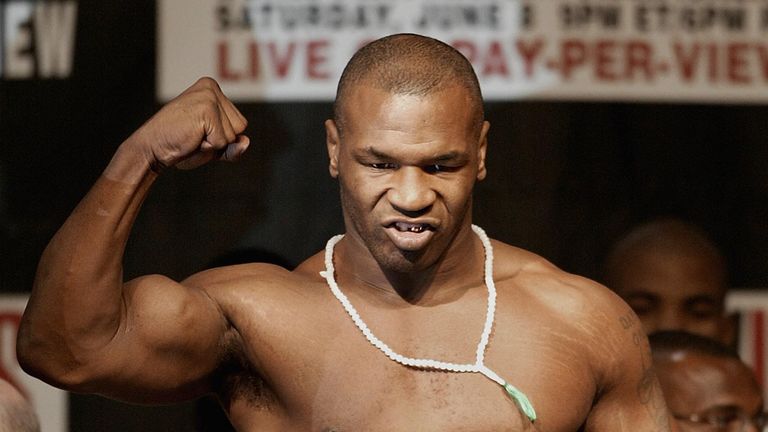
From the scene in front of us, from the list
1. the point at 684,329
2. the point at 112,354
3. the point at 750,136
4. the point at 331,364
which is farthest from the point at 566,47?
the point at 112,354

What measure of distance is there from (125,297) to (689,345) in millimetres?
1244

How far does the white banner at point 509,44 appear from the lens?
114 inches

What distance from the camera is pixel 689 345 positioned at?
9.36 feet

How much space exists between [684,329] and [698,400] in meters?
0.30

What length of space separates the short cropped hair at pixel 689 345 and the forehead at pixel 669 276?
0.50ft

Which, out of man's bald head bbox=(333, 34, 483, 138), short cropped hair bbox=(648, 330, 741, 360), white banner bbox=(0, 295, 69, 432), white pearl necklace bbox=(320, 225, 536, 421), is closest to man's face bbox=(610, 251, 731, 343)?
short cropped hair bbox=(648, 330, 741, 360)

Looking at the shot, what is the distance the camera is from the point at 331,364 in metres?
2.11

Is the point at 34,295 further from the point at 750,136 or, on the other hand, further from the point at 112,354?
the point at 750,136

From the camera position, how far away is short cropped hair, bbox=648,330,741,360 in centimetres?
284

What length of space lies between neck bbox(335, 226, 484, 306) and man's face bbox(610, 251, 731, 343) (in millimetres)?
895

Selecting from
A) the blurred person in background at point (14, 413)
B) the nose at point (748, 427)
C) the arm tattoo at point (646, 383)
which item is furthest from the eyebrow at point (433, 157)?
the nose at point (748, 427)

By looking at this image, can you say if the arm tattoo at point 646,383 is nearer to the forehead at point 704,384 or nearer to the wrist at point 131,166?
the forehead at point 704,384

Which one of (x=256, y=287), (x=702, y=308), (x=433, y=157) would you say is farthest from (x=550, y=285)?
(x=702, y=308)

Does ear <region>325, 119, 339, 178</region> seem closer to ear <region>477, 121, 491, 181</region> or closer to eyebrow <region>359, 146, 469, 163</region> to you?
eyebrow <region>359, 146, 469, 163</region>
